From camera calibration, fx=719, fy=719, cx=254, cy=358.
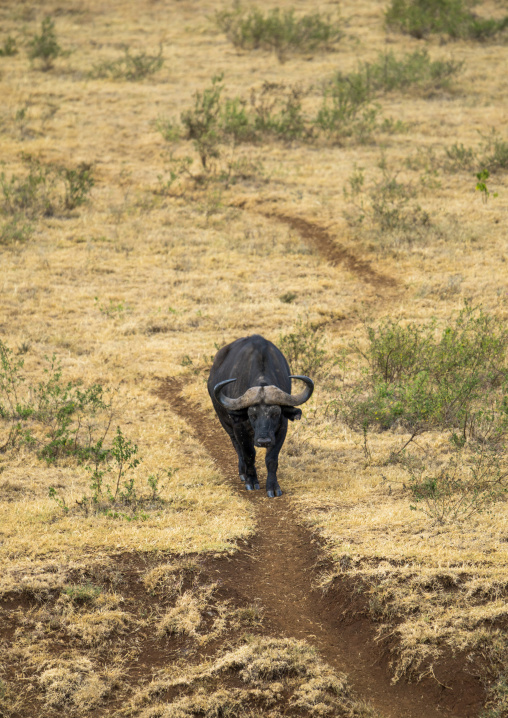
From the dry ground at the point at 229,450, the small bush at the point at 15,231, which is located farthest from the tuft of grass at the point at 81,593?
the small bush at the point at 15,231

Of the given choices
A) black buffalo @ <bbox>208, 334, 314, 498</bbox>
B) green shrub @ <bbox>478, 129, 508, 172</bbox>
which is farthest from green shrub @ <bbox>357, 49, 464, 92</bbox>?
black buffalo @ <bbox>208, 334, 314, 498</bbox>

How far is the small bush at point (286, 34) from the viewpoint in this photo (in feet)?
115

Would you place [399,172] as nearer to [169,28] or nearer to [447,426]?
[447,426]

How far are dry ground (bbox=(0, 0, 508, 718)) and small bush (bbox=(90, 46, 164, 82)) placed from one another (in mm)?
925

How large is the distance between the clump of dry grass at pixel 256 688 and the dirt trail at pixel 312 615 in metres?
0.24

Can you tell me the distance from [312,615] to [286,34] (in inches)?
1314

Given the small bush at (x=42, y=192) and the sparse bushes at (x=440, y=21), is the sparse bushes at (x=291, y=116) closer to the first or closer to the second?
the small bush at (x=42, y=192)

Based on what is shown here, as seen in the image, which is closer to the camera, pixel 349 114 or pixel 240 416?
pixel 240 416

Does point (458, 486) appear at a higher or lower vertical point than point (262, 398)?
lower

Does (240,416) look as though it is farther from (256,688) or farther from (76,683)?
(76,683)

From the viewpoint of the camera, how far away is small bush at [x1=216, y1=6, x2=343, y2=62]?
3491 centimetres

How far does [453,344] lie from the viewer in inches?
480

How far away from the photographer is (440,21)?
35.1 metres

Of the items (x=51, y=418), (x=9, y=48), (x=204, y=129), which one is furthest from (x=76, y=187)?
(x=9, y=48)
